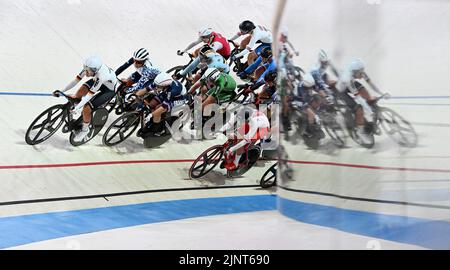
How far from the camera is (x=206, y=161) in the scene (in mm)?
6277

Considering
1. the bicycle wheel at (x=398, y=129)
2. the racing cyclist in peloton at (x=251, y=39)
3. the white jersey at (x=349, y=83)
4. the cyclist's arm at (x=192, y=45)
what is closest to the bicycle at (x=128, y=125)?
the cyclist's arm at (x=192, y=45)

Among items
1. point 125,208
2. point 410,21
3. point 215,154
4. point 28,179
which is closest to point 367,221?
point 410,21

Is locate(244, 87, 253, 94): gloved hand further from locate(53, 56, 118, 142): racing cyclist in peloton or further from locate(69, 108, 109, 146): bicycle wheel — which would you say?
locate(69, 108, 109, 146): bicycle wheel

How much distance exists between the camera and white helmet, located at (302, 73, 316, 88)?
246cm

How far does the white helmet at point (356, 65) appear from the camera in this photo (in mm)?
1981

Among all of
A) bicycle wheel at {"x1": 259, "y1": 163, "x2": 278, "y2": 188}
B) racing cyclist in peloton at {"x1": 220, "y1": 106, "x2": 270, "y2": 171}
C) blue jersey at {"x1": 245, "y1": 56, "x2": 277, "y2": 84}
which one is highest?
blue jersey at {"x1": 245, "y1": 56, "x2": 277, "y2": 84}

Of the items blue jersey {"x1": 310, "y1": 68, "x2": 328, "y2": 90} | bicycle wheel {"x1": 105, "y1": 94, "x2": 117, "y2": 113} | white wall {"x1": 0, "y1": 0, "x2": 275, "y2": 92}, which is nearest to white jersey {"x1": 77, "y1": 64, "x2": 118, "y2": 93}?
bicycle wheel {"x1": 105, "y1": 94, "x2": 117, "y2": 113}

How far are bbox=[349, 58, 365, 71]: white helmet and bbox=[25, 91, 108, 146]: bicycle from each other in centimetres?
433

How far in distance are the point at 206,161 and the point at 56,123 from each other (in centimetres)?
167

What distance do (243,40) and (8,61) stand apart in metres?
2.99

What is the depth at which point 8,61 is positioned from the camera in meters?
6.24

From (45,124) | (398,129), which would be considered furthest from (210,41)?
(398,129)

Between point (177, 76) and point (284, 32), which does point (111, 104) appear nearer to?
point (177, 76)

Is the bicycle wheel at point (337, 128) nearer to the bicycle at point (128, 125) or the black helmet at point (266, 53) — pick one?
the bicycle at point (128, 125)
